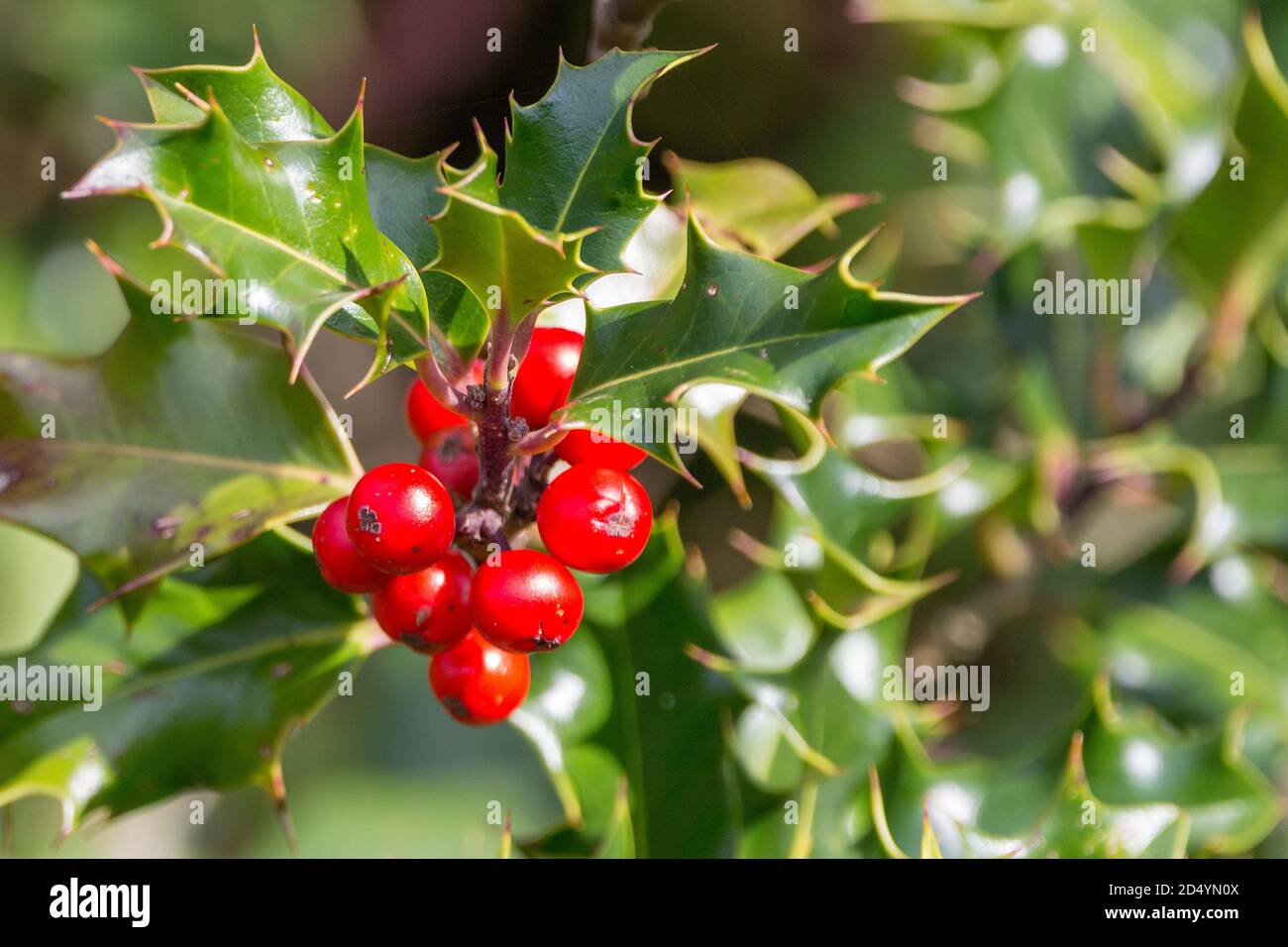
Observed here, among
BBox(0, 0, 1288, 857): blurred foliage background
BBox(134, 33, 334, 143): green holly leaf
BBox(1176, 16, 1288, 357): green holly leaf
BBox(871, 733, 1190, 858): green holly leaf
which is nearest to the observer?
BBox(134, 33, 334, 143): green holly leaf

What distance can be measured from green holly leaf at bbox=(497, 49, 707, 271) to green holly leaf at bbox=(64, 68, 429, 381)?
0.11m

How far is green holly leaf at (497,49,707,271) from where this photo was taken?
0.79 m

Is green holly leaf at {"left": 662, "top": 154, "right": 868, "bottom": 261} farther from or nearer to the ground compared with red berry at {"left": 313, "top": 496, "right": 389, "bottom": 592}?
farther from the ground

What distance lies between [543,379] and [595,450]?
2.6 inches

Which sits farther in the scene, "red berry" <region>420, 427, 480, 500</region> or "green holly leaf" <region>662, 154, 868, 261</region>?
"green holly leaf" <region>662, 154, 868, 261</region>

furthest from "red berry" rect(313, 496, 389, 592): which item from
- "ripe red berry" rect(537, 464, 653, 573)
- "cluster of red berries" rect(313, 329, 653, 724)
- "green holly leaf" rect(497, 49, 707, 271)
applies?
"green holly leaf" rect(497, 49, 707, 271)

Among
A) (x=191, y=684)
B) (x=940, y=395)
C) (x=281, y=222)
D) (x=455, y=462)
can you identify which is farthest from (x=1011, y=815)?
(x=281, y=222)

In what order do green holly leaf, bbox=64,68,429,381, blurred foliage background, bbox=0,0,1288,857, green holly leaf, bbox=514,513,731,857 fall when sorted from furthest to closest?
blurred foliage background, bbox=0,0,1288,857 → green holly leaf, bbox=514,513,731,857 → green holly leaf, bbox=64,68,429,381

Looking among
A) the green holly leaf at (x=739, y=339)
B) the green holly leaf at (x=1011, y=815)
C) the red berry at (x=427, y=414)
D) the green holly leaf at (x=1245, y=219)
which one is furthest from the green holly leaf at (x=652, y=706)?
the green holly leaf at (x=1245, y=219)

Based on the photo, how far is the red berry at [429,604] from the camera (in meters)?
0.84

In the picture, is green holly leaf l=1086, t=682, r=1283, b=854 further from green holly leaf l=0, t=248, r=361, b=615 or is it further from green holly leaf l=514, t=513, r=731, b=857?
green holly leaf l=0, t=248, r=361, b=615

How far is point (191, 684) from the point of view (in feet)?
3.41
